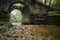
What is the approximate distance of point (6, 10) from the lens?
62.0ft

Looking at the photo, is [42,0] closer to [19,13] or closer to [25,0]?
[25,0]

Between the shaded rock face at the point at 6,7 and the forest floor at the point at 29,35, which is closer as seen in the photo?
the forest floor at the point at 29,35

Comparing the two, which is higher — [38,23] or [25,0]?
[25,0]

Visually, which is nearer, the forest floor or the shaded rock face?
the forest floor

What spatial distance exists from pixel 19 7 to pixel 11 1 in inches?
91.3

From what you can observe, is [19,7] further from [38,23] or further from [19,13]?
[38,23]

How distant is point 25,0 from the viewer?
1941 centimetres

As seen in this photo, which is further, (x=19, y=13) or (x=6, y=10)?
(x=19, y=13)

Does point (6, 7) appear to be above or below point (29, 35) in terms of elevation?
above

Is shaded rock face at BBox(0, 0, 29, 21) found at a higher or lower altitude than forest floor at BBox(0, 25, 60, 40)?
higher

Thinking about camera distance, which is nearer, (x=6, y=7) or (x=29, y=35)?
(x=29, y=35)

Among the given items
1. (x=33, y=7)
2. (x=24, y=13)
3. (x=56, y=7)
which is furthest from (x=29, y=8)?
(x=56, y=7)

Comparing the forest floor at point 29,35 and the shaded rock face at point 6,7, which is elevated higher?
the shaded rock face at point 6,7

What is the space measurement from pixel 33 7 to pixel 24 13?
6.33 ft
